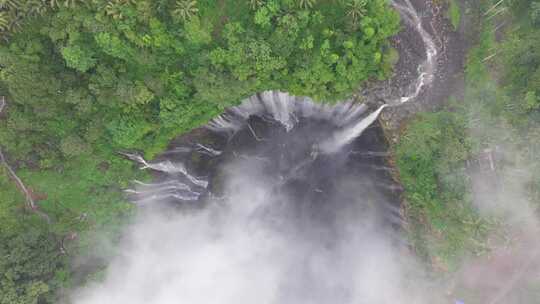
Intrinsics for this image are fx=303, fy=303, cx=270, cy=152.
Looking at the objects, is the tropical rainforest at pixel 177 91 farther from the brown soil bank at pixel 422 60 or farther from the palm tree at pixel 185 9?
the brown soil bank at pixel 422 60

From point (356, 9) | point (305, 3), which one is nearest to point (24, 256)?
point (305, 3)

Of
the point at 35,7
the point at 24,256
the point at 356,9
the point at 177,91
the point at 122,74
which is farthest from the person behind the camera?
the point at 177,91

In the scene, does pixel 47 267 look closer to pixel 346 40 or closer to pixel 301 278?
pixel 301 278

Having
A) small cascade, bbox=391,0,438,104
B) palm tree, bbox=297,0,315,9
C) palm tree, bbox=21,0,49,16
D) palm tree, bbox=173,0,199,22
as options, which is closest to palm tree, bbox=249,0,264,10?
palm tree, bbox=297,0,315,9

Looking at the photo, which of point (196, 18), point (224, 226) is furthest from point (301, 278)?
point (196, 18)

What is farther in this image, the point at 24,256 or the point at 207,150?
the point at 207,150

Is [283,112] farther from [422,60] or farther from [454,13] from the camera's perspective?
[454,13]
